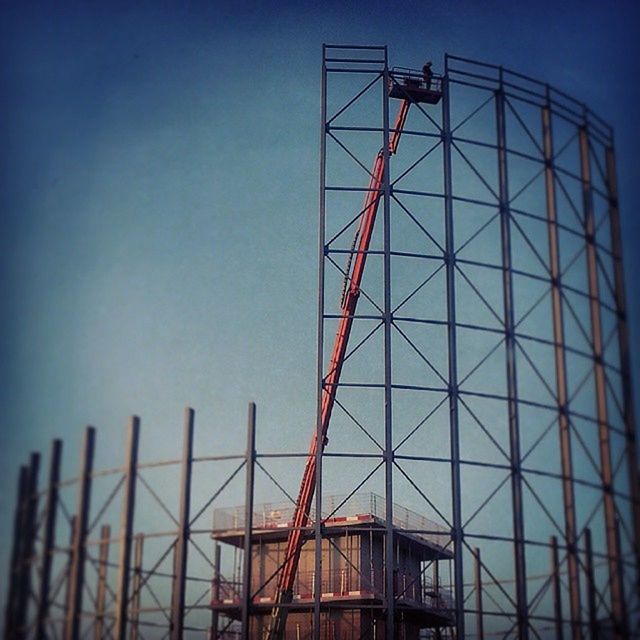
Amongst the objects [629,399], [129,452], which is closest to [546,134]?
[629,399]

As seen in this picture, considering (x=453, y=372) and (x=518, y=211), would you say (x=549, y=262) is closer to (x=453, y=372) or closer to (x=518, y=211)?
(x=518, y=211)

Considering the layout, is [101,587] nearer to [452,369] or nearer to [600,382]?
[452,369]

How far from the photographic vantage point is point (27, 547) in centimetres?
2167

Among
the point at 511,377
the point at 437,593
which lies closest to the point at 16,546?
the point at 437,593

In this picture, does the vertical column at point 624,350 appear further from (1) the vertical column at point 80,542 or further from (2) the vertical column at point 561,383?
(1) the vertical column at point 80,542

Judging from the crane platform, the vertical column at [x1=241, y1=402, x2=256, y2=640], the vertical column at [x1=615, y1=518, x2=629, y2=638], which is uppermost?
the crane platform

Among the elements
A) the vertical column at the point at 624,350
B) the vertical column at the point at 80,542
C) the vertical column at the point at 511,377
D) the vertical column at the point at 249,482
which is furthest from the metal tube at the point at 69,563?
the vertical column at the point at 624,350

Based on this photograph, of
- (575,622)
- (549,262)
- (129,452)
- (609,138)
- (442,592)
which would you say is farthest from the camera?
(442,592)

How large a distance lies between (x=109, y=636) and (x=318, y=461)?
17.0 ft

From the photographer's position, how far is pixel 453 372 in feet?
68.0

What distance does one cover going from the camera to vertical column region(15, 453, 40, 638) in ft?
66.6

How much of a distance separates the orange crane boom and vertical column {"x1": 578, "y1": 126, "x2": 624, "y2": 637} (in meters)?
4.07

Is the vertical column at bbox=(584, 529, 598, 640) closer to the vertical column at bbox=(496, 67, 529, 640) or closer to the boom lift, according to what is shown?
the vertical column at bbox=(496, 67, 529, 640)

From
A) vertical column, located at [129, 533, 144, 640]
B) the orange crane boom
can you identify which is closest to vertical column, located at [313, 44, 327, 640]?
the orange crane boom
